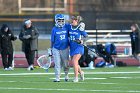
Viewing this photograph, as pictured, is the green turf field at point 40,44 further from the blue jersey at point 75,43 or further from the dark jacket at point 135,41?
the blue jersey at point 75,43

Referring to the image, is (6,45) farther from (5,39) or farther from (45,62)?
(45,62)

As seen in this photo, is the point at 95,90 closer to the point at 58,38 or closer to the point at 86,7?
the point at 58,38

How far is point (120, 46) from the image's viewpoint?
33.9m

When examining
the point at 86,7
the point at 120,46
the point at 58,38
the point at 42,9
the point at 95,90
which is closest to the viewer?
the point at 95,90

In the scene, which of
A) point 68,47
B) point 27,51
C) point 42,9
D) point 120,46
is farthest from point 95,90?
point 42,9

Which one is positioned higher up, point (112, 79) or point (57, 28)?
point (57, 28)

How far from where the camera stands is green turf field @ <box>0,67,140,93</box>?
16422 millimetres

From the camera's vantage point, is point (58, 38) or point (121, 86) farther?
point (58, 38)

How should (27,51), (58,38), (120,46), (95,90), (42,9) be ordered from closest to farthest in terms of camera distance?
(95,90) < (58,38) < (27,51) < (120,46) < (42,9)

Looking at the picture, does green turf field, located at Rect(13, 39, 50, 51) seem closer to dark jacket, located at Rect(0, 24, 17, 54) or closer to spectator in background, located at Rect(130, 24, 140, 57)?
spectator in background, located at Rect(130, 24, 140, 57)

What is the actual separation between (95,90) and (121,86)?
124 cm

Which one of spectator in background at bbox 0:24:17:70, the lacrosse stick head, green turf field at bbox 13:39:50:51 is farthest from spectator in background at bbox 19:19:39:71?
green turf field at bbox 13:39:50:51

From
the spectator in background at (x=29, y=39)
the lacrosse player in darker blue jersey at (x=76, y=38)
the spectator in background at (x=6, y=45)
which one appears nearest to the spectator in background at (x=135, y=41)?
the spectator in background at (x=29, y=39)

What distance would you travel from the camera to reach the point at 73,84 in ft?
59.6
